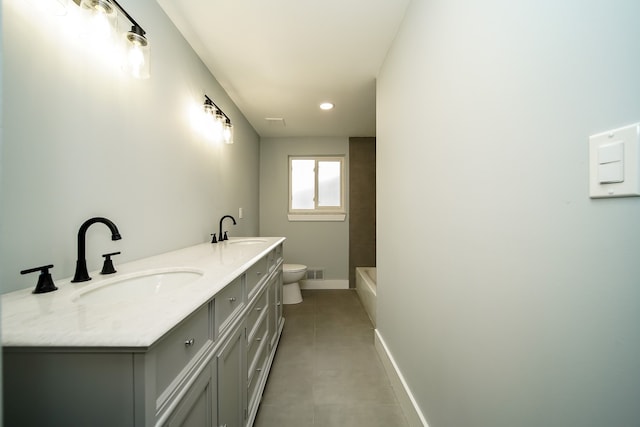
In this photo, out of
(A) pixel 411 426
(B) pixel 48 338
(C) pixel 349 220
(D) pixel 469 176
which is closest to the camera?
(B) pixel 48 338

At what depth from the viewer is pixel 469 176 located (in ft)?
2.99

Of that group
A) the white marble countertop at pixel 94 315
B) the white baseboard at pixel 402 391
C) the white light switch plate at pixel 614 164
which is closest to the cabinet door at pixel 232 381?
the white marble countertop at pixel 94 315

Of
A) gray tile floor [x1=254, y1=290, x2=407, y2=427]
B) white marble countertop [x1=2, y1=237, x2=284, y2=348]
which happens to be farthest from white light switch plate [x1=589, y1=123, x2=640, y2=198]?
gray tile floor [x1=254, y1=290, x2=407, y2=427]

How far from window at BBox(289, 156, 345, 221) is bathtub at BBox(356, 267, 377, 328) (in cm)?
100

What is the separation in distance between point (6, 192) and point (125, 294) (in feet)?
1.53

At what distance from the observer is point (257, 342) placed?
1.52 meters

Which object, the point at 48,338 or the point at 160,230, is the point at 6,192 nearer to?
the point at 48,338

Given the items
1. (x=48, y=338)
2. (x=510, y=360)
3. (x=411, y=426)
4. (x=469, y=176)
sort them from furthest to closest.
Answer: (x=411, y=426) → (x=469, y=176) → (x=510, y=360) → (x=48, y=338)

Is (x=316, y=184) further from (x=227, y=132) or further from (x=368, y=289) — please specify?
(x=227, y=132)

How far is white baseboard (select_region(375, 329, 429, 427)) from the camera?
4.29 ft

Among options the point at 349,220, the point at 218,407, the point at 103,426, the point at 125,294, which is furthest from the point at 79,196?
the point at 349,220

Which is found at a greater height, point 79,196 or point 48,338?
point 79,196

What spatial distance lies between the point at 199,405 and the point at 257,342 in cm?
74

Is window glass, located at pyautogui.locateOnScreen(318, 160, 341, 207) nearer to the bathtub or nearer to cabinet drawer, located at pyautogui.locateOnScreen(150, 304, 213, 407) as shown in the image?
the bathtub
